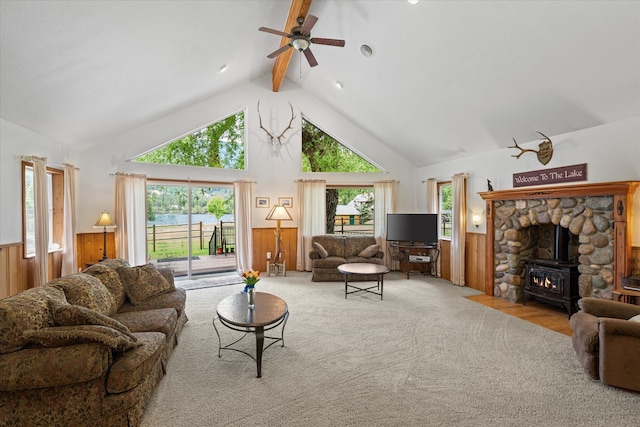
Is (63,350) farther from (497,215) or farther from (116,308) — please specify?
(497,215)

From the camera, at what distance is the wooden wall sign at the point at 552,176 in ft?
13.7

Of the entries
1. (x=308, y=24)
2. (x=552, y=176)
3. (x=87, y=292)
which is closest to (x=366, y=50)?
(x=308, y=24)

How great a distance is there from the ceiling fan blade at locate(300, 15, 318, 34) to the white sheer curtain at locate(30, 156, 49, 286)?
13.3 ft

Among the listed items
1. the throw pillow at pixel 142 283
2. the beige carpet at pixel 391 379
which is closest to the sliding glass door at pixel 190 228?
the beige carpet at pixel 391 379

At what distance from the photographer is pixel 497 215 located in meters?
5.43

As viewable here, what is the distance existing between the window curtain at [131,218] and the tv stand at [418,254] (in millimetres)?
5391

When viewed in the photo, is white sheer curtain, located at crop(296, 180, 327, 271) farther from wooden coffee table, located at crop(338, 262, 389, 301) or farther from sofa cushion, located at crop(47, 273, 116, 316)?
sofa cushion, located at crop(47, 273, 116, 316)

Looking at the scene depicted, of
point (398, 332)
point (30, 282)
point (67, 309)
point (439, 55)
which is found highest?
point (439, 55)

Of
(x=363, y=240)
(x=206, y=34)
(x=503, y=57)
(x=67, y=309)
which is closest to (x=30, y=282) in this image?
(x=67, y=309)

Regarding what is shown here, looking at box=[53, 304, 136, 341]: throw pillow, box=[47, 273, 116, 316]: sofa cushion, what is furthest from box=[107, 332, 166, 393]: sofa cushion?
box=[47, 273, 116, 316]: sofa cushion

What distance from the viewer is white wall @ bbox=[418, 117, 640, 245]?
3.68 metres

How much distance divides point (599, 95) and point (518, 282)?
2950 mm

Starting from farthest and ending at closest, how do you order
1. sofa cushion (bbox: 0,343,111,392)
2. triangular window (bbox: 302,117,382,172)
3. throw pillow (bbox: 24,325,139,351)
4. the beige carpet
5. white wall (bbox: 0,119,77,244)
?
triangular window (bbox: 302,117,382,172) < white wall (bbox: 0,119,77,244) < the beige carpet < throw pillow (bbox: 24,325,139,351) < sofa cushion (bbox: 0,343,111,392)

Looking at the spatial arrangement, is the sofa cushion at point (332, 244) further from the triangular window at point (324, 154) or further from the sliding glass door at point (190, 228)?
the sliding glass door at point (190, 228)
